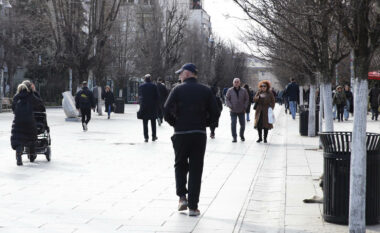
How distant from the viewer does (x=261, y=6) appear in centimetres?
1162

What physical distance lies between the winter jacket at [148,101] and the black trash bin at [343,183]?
12.3 m

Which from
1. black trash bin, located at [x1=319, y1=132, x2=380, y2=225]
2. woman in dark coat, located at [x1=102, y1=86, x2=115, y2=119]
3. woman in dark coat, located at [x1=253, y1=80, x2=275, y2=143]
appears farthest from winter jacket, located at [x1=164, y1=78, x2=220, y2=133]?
woman in dark coat, located at [x1=102, y1=86, x2=115, y2=119]

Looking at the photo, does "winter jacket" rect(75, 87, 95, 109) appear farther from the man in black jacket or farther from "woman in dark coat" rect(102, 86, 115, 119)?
the man in black jacket

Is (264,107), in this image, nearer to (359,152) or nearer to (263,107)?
(263,107)

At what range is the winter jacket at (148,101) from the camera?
19.5 meters

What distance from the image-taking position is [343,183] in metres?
7.35

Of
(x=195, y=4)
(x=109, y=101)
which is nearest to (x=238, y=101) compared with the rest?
(x=109, y=101)

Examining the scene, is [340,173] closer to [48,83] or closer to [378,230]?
[378,230]

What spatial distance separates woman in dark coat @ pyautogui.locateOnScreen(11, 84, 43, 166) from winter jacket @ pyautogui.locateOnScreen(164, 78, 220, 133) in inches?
227

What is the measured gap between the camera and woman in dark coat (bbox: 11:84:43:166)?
523 inches

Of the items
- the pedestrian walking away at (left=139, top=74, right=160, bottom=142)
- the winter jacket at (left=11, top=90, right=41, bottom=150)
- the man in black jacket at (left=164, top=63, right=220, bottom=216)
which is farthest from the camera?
the pedestrian walking away at (left=139, top=74, right=160, bottom=142)

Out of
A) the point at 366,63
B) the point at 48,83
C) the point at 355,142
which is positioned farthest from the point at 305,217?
the point at 48,83

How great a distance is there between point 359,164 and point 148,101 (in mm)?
13412

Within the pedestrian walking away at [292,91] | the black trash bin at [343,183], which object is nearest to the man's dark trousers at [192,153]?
the black trash bin at [343,183]
